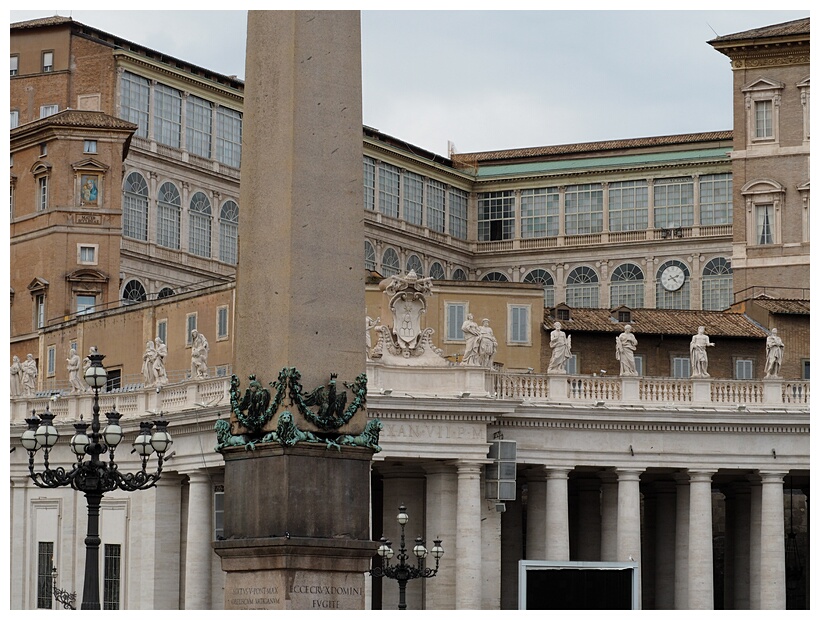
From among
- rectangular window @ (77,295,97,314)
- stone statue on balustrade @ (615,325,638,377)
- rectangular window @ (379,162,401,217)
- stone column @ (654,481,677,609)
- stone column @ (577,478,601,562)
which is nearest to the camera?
stone statue on balustrade @ (615,325,638,377)

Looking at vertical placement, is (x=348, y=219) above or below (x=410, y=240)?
below

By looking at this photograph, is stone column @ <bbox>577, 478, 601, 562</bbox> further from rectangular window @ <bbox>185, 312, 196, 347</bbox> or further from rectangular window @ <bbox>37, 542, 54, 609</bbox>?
rectangular window @ <bbox>37, 542, 54, 609</bbox>

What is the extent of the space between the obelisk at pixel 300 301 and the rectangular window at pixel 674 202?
86204 mm

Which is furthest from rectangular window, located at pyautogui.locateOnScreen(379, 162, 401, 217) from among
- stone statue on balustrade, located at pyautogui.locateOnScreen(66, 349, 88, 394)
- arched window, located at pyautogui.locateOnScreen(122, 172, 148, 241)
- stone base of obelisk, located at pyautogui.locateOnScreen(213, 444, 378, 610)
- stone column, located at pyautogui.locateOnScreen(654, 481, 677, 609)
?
stone base of obelisk, located at pyautogui.locateOnScreen(213, 444, 378, 610)

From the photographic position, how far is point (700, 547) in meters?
63.2

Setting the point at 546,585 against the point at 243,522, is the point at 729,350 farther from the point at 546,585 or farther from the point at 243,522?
the point at 243,522

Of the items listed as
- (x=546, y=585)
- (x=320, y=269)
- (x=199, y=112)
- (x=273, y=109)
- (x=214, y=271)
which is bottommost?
(x=546, y=585)

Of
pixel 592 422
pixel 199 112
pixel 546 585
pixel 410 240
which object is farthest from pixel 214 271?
pixel 546 585

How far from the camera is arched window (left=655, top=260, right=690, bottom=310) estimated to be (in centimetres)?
10912

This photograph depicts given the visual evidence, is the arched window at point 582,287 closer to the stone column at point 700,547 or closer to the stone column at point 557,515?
the stone column at point 700,547

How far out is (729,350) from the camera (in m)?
73.2

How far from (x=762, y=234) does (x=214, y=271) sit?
2465 centimetres

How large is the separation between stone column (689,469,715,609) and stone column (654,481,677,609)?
3174mm
